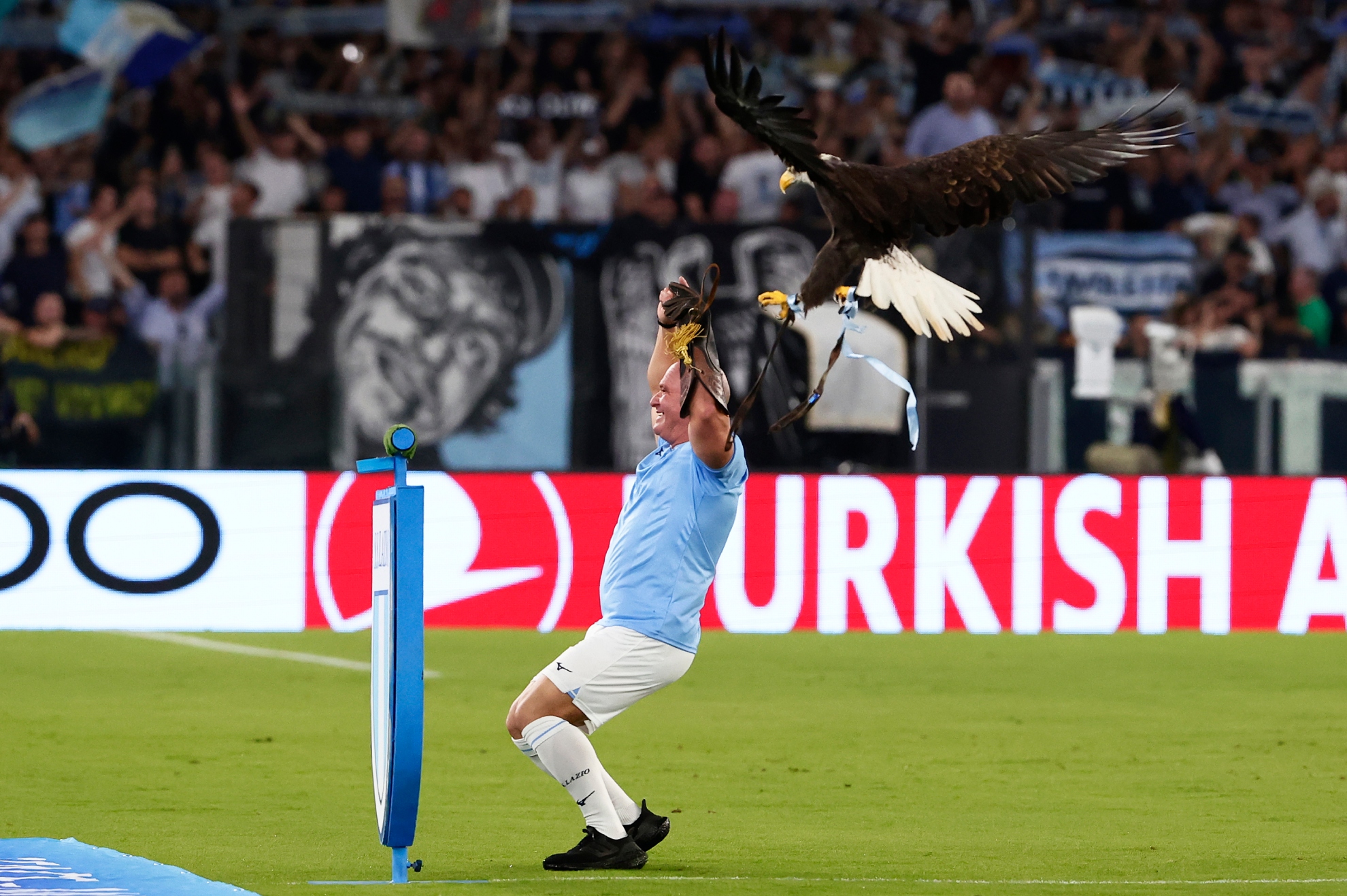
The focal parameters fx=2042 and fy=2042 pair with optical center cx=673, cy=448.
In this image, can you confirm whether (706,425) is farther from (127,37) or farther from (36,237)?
(127,37)

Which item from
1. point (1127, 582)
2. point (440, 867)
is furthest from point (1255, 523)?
point (440, 867)

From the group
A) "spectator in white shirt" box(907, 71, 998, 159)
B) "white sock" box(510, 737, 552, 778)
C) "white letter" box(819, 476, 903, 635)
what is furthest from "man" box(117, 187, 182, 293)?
"white sock" box(510, 737, 552, 778)

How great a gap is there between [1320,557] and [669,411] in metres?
10.3

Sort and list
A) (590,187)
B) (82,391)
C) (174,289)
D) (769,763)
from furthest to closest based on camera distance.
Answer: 1. (590,187)
2. (174,289)
3. (82,391)
4. (769,763)

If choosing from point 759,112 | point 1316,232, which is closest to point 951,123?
point 1316,232

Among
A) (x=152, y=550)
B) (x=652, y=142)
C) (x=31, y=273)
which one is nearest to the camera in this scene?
(x=152, y=550)

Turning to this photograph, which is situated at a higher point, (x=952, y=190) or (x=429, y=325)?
(x=952, y=190)

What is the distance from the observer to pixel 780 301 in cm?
562

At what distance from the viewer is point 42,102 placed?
20.4 metres

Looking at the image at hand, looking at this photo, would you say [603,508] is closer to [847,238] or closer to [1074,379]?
[1074,379]

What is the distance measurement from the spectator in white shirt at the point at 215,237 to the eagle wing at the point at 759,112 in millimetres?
13766

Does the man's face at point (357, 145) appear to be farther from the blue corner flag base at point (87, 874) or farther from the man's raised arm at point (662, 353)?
the blue corner flag base at point (87, 874)

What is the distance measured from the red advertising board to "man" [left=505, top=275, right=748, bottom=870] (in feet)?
27.6

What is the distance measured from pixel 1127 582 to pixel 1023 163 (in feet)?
33.8
